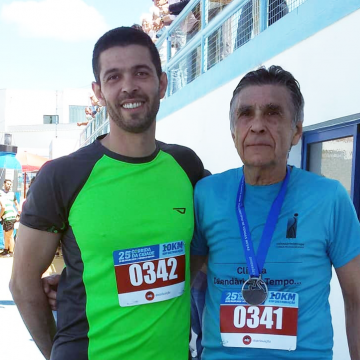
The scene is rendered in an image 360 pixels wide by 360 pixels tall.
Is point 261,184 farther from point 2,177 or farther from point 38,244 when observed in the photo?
point 2,177

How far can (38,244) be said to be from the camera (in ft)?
5.65

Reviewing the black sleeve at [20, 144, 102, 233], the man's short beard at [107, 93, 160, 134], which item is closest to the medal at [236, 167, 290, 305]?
the man's short beard at [107, 93, 160, 134]

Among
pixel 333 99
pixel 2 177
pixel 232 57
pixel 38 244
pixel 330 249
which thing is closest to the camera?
pixel 330 249

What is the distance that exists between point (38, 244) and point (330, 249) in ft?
3.39

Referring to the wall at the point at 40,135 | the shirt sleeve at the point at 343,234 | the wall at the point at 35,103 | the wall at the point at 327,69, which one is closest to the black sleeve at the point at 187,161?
the shirt sleeve at the point at 343,234

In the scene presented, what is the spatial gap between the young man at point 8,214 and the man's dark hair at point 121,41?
10254 millimetres

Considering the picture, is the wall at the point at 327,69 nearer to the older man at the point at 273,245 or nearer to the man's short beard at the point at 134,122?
the older man at the point at 273,245

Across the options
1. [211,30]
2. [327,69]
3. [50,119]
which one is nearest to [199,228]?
[327,69]

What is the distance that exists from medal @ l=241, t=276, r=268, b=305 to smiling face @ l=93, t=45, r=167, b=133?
0.71 meters

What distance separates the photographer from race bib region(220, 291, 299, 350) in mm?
1551

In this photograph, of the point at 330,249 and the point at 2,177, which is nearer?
the point at 330,249

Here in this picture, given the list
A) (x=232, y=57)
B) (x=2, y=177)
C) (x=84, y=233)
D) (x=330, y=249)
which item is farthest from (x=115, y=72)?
(x=2, y=177)

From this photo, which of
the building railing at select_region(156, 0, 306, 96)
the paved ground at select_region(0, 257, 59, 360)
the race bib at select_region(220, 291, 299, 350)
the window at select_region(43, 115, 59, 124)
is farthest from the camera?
the window at select_region(43, 115, 59, 124)

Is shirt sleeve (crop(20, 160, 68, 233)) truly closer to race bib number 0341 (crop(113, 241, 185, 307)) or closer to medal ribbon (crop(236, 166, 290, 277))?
race bib number 0341 (crop(113, 241, 185, 307))
